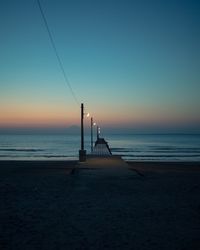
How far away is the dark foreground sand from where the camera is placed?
6.13m

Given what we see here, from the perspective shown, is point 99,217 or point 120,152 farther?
point 120,152

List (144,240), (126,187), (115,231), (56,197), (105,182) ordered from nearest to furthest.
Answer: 1. (144,240)
2. (115,231)
3. (56,197)
4. (126,187)
5. (105,182)

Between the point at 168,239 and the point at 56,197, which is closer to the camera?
the point at 168,239

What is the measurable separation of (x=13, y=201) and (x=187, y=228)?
5.77m

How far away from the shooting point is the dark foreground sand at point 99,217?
20.1ft

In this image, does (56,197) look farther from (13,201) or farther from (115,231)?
(115,231)

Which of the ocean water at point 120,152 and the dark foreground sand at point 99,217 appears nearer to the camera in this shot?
the dark foreground sand at point 99,217

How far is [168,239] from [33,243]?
266 cm

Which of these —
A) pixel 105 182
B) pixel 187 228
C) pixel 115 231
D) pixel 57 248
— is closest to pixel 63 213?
pixel 115 231

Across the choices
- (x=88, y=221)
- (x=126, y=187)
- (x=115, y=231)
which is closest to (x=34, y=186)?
(x=126, y=187)

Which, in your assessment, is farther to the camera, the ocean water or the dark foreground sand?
the ocean water

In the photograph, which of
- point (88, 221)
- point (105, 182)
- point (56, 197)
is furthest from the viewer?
point (105, 182)

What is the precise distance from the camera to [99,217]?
807 centimetres

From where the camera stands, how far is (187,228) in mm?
7039
